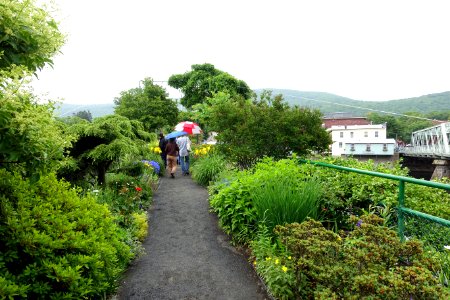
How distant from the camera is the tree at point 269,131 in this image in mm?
7191

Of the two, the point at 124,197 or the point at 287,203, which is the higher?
the point at 287,203

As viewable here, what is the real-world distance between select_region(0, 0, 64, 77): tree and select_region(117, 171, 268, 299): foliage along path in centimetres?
255

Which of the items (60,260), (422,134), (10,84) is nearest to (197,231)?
(60,260)

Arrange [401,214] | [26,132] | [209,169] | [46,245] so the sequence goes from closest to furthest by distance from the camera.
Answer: [26,132] < [46,245] < [401,214] < [209,169]

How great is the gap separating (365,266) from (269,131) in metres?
5.07

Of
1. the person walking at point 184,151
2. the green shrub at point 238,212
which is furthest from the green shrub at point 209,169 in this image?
the green shrub at point 238,212

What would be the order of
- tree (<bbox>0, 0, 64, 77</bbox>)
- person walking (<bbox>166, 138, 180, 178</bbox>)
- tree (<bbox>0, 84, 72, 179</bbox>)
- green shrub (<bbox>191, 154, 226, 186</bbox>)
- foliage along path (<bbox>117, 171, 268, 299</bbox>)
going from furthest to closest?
1. person walking (<bbox>166, 138, 180, 178</bbox>)
2. green shrub (<bbox>191, 154, 226, 186</bbox>)
3. foliage along path (<bbox>117, 171, 268, 299</bbox>)
4. tree (<bbox>0, 0, 64, 77</bbox>)
5. tree (<bbox>0, 84, 72, 179</bbox>)

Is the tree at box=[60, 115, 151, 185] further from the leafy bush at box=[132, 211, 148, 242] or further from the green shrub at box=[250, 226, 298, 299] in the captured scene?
the green shrub at box=[250, 226, 298, 299]

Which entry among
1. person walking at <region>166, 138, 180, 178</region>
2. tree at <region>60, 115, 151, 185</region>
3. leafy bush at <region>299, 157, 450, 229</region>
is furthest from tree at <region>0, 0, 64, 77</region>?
person walking at <region>166, 138, 180, 178</region>

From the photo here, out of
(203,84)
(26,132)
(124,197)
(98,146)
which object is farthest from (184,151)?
(203,84)

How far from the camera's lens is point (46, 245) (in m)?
2.09

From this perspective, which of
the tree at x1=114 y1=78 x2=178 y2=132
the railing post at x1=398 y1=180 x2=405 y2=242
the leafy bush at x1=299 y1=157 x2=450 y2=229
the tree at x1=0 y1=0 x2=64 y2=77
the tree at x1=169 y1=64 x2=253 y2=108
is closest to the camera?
the tree at x1=0 y1=0 x2=64 y2=77

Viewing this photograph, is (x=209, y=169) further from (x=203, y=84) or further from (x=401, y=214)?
(x=203, y=84)

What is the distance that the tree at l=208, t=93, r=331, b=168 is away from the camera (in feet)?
23.6
